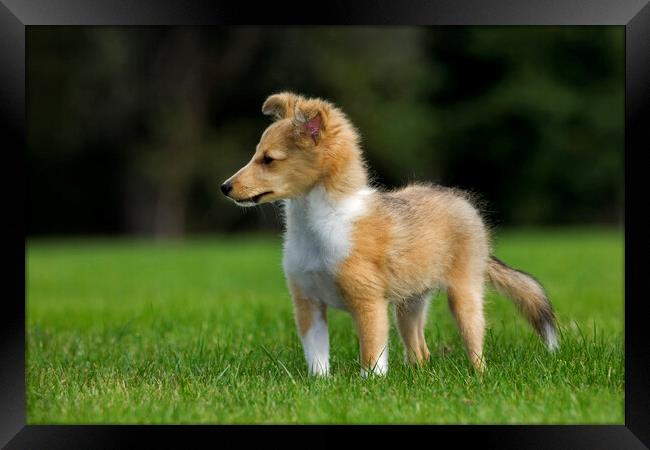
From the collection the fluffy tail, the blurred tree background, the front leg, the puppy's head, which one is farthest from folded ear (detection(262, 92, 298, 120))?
the blurred tree background

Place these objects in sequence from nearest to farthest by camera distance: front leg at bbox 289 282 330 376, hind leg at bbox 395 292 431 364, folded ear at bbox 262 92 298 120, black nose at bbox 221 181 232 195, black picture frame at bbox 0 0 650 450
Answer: black picture frame at bbox 0 0 650 450 < black nose at bbox 221 181 232 195 < front leg at bbox 289 282 330 376 < folded ear at bbox 262 92 298 120 < hind leg at bbox 395 292 431 364

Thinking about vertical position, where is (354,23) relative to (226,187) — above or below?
above

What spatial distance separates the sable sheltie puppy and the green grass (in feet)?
1.14

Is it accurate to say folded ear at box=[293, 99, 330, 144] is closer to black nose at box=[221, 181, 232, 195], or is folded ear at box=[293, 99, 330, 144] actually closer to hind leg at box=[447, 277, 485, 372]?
black nose at box=[221, 181, 232, 195]

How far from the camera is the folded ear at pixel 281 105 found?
5.85 meters

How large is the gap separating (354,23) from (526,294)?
3.13m

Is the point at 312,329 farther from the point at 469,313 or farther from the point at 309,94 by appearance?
the point at 309,94

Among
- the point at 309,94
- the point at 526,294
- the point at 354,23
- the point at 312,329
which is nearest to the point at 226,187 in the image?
the point at 312,329

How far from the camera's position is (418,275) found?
587 cm

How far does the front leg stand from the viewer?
5.68 metres

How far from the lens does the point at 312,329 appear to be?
571 cm

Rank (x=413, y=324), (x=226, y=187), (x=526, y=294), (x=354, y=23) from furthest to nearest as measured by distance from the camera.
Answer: (x=526, y=294) → (x=413, y=324) → (x=226, y=187) → (x=354, y=23)

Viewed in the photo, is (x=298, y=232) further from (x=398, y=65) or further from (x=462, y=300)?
(x=398, y=65)

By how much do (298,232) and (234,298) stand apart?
5.56 metres
